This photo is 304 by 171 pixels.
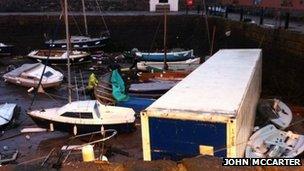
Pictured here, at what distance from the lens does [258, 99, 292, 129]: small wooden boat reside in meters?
12.7

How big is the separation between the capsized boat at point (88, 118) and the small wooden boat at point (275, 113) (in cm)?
462

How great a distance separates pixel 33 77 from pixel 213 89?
16.5 m

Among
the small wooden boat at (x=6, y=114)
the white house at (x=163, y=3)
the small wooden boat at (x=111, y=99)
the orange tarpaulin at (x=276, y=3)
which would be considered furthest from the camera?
the white house at (x=163, y=3)

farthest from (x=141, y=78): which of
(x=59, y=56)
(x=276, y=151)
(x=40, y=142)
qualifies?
(x=276, y=151)

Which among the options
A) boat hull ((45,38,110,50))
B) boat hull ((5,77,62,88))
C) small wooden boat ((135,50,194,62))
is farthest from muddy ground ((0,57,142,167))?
boat hull ((45,38,110,50))

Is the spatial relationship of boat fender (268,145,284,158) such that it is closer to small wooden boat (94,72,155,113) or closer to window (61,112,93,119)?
small wooden boat (94,72,155,113)

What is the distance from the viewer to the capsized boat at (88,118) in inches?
575

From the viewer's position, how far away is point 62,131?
49.6 feet

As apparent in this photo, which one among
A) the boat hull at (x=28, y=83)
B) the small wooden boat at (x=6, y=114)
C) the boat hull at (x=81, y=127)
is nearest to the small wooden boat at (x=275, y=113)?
the boat hull at (x=81, y=127)

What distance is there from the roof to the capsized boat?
3877 millimetres

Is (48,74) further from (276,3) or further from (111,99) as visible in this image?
(276,3)

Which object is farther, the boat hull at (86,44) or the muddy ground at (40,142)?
the boat hull at (86,44)

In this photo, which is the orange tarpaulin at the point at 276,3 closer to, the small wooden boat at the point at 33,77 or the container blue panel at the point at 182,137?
the small wooden boat at the point at 33,77

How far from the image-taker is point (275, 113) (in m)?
13.2
